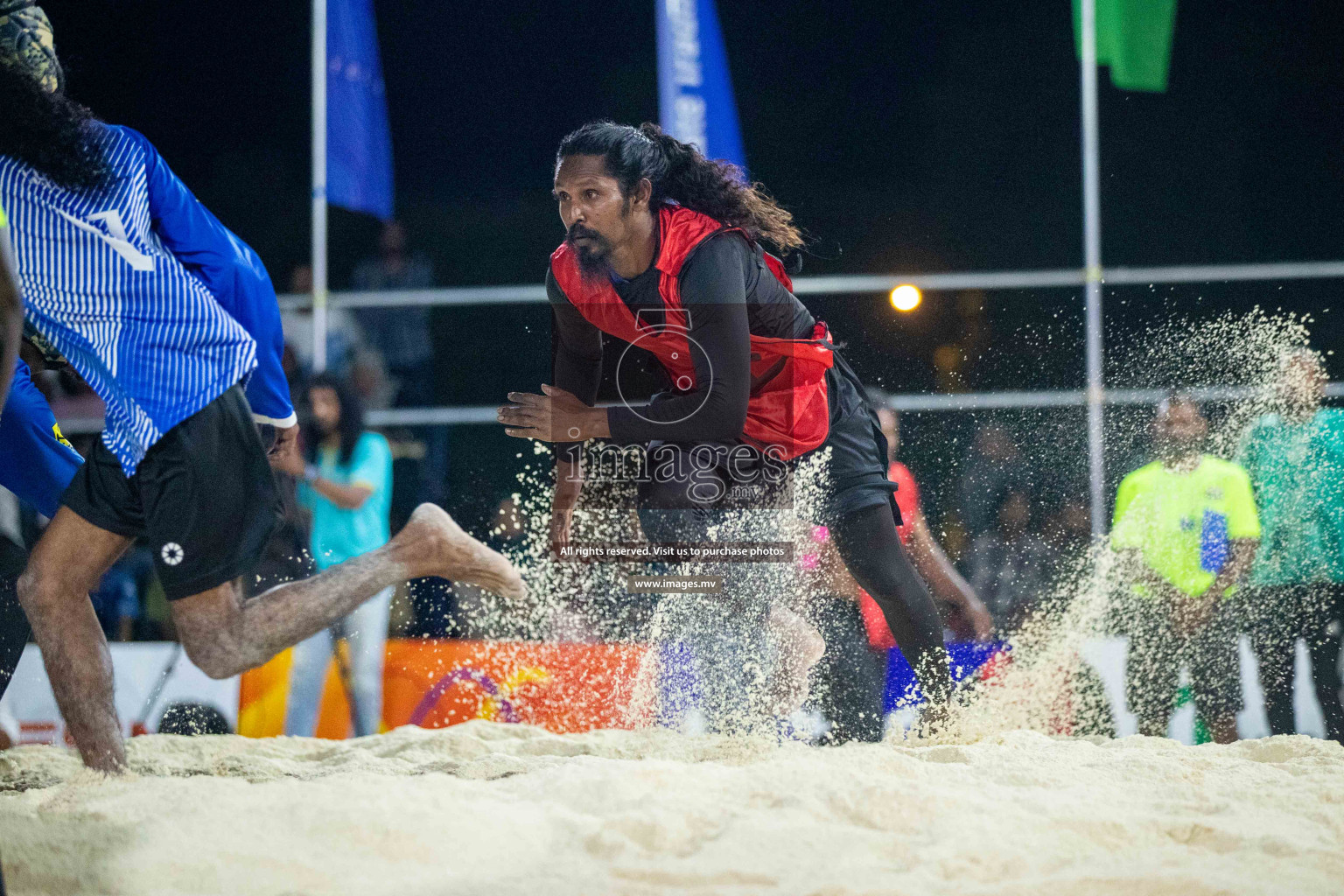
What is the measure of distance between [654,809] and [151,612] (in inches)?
92.5

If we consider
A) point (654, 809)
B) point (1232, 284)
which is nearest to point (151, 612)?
point (654, 809)

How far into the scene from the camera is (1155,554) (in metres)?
3.19

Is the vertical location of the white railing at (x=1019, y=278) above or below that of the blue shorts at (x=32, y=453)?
above

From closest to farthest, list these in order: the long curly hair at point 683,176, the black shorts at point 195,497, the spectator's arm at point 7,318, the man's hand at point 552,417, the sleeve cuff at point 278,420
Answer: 1. the spectator's arm at point 7,318
2. the black shorts at point 195,497
3. the sleeve cuff at point 278,420
4. the long curly hair at point 683,176
5. the man's hand at point 552,417

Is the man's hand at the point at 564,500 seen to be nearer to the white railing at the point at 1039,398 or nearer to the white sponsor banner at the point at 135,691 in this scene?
the white railing at the point at 1039,398

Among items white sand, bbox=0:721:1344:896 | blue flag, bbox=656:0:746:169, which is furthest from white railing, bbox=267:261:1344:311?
white sand, bbox=0:721:1344:896

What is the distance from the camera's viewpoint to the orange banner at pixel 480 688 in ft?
10.4

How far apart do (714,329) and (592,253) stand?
1.47 ft

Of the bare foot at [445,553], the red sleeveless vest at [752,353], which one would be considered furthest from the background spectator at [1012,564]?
the bare foot at [445,553]

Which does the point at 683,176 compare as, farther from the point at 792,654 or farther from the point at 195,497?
the point at 195,497

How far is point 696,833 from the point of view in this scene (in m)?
1.69

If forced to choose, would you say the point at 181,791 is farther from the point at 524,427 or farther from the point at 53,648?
the point at 524,427

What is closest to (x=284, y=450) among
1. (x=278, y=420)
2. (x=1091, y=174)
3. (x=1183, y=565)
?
(x=278, y=420)

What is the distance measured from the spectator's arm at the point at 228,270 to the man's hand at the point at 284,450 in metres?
0.04
